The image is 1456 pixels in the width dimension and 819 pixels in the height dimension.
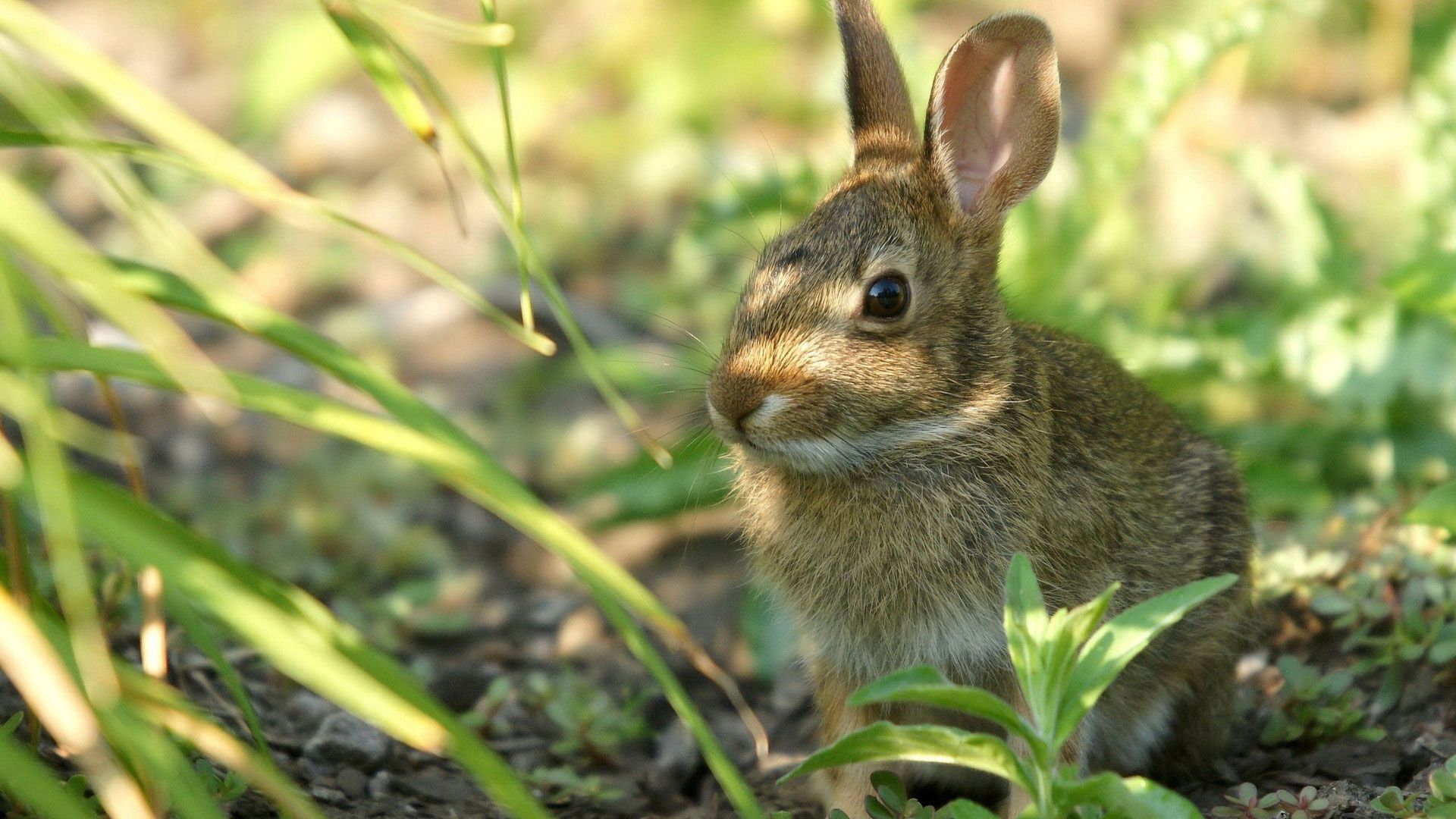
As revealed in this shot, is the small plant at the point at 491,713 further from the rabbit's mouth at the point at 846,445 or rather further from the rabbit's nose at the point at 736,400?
the rabbit's nose at the point at 736,400

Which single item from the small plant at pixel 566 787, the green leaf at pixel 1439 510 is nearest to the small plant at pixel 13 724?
the small plant at pixel 566 787

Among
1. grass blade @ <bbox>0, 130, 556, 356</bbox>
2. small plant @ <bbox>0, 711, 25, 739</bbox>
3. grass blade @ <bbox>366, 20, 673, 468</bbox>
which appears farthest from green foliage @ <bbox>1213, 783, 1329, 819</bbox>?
small plant @ <bbox>0, 711, 25, 739</bbox>

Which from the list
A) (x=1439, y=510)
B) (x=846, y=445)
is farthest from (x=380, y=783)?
(x=1439, y=510)

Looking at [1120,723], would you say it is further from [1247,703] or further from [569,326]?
[569,326]

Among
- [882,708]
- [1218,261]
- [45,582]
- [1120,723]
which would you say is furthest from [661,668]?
[1218,261]

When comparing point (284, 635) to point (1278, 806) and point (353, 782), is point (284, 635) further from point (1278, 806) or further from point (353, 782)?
point (1278, 806)

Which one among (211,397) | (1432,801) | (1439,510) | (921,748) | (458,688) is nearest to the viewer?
(211,397)

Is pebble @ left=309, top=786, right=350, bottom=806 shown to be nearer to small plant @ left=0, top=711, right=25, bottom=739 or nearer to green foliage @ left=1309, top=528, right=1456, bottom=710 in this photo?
small plant @ left=0, top=711, right=25, bottom=739
